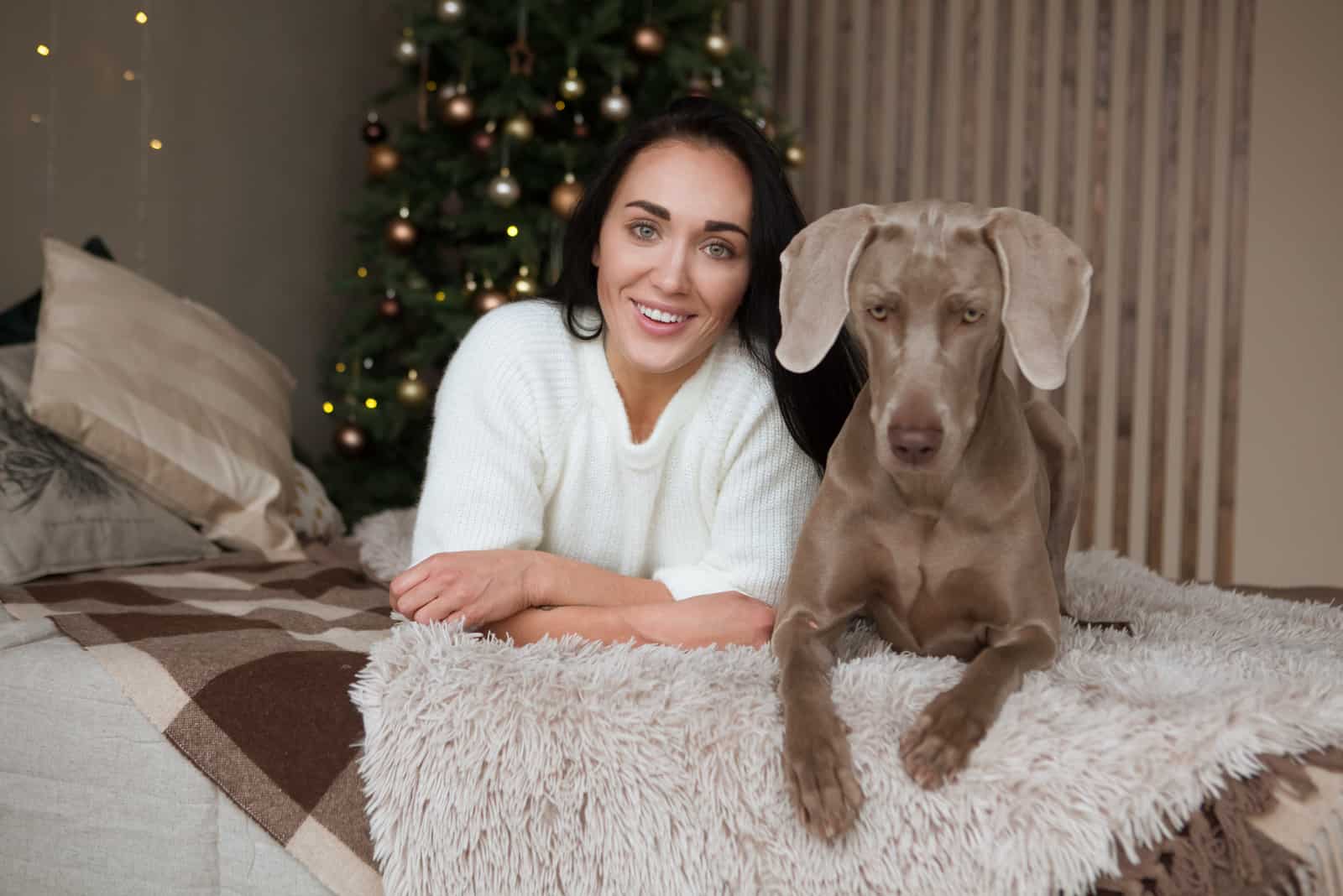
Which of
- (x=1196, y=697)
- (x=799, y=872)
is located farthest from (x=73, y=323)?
(x=1196, y=697)

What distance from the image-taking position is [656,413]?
1795 millimetres

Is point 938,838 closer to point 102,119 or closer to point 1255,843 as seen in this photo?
point 1255,843

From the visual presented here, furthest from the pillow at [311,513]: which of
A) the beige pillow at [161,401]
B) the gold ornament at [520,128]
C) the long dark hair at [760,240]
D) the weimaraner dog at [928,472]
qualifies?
the weimaraner dog at [928,472]

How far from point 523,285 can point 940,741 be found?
2471 millimetres

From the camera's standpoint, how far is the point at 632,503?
5.84ft

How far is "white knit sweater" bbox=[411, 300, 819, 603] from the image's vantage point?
5.32 feet

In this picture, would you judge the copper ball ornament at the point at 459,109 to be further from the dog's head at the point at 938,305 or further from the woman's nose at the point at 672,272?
the dog's head at the point at 938,305

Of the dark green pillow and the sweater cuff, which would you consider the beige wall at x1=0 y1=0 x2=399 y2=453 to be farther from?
the sweater cuff

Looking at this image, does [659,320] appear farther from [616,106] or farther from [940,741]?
[616,106]

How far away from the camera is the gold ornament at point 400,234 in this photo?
137 inches

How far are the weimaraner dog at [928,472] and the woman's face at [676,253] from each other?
35 centimetres

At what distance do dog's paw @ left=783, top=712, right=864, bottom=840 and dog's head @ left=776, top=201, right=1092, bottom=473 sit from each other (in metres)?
0.31

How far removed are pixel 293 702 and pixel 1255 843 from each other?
1036 millimetres

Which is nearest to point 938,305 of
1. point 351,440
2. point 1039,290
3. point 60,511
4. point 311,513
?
point 1039,290
